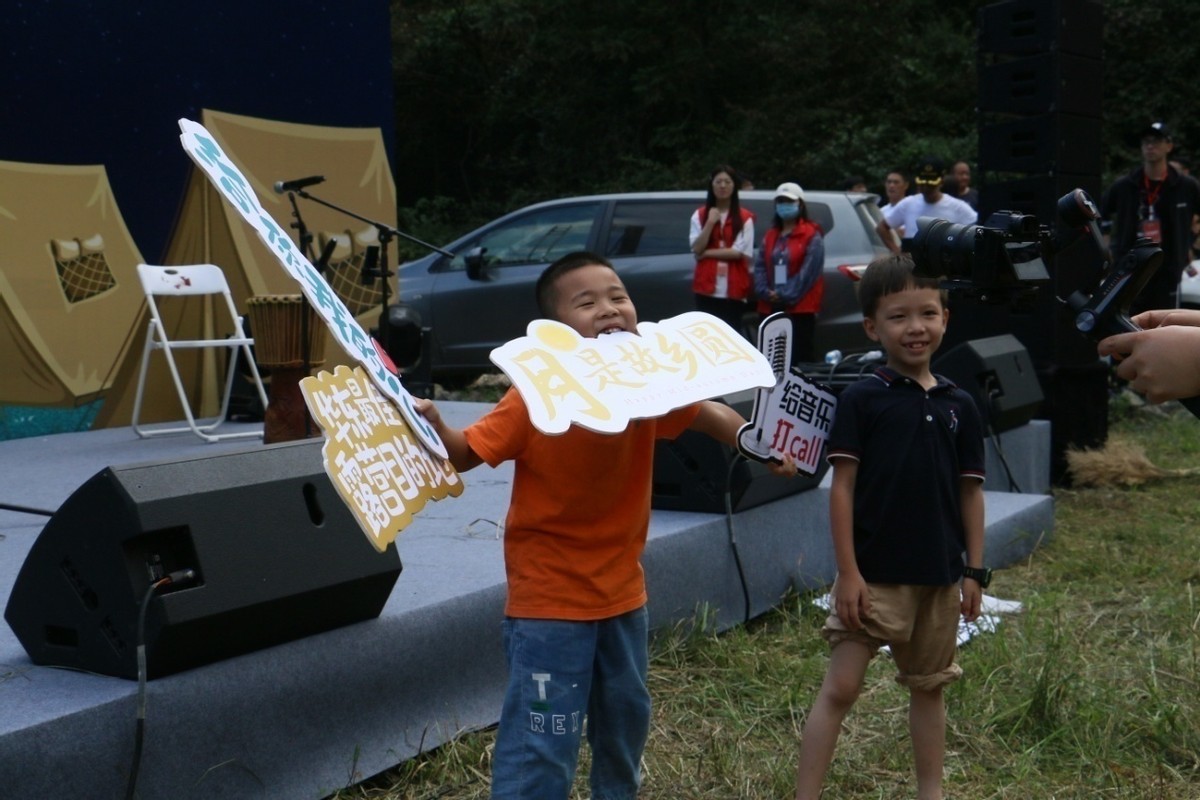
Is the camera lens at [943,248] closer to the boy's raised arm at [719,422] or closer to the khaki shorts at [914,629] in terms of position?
the boy's raised arm at [719,422]

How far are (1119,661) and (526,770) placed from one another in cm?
239

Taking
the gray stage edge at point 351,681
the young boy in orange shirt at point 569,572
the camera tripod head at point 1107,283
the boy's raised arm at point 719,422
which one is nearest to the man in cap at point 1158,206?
the gray stage edge at point 351,681

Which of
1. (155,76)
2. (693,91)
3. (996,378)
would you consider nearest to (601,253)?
(155,76)

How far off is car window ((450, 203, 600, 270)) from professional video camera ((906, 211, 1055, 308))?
792cm

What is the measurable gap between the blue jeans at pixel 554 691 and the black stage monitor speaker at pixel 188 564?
1.76ft

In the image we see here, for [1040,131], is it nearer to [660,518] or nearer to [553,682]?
[660,518]

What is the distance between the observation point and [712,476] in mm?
4344

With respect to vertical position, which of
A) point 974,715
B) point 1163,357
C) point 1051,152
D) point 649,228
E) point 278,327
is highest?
point 1051,152

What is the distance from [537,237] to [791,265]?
276 cm

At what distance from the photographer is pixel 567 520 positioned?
248 cm

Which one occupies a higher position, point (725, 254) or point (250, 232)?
point (250, 232)

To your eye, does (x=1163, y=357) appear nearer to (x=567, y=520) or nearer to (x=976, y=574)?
(x=976, y=574)

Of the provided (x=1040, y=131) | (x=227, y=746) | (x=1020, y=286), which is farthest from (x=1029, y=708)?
(x=1040, y=131)

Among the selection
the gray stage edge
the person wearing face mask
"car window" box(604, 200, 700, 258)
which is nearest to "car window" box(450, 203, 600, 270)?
"car window" box(604, 200, 700, 258)
